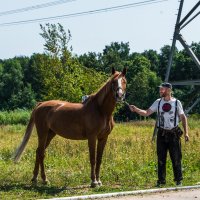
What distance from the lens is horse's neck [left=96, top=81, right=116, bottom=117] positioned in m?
9.62

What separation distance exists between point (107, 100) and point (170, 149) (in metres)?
1.66

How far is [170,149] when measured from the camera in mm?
10023

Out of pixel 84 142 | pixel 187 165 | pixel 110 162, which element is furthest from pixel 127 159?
pixel 84 142

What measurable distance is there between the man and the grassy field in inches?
15.3

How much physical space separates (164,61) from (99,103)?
283ft

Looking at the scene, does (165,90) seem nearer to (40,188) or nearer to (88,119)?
(88,119)

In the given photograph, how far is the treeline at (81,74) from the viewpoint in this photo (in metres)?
35.8

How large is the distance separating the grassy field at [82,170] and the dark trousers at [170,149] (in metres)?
0.27

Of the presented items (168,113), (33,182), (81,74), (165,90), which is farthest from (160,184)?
(81,74)

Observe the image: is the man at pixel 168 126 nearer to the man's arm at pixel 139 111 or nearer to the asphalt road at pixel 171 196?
the man's arm at pixel 139 111

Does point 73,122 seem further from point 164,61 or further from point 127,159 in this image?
point 164,61

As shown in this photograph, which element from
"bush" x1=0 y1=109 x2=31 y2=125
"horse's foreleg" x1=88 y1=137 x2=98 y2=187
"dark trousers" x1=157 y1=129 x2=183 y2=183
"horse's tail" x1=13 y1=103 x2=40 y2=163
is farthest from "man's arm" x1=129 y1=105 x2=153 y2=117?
"bush" x1=0 y1=109 x2=31 y2=125

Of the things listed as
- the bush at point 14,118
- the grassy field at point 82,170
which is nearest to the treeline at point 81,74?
the bush at point 14,118

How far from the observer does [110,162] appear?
12523 mm
